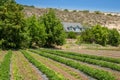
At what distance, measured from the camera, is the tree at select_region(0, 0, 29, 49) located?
190ft

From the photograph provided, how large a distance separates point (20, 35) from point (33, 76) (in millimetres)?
36161

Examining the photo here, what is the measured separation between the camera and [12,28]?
57781 mm

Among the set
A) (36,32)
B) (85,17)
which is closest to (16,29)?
(36,32)

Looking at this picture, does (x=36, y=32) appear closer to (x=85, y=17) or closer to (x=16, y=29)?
(x=16, y=29)

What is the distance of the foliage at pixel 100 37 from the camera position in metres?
85.9

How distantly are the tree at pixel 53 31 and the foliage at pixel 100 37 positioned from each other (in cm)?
1765

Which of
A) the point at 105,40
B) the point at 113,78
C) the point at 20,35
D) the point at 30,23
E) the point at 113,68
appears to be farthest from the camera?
the point at 105,40

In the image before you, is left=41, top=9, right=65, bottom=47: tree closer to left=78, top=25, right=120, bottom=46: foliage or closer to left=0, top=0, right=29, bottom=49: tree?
left=0, top=0, right=29, bottom=49: tree

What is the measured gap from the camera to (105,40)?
8606 centimetres

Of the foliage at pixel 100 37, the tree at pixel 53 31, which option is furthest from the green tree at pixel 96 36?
the tree at pixel 53 31

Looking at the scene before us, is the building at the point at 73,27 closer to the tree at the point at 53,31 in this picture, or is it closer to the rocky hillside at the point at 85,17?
the rocky hillside at the point at 85,17

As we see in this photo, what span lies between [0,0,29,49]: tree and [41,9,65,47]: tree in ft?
36.5

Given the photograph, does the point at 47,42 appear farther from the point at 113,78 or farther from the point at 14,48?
the point at 113,78

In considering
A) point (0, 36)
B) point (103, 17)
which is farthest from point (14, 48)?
point (103, 17)
